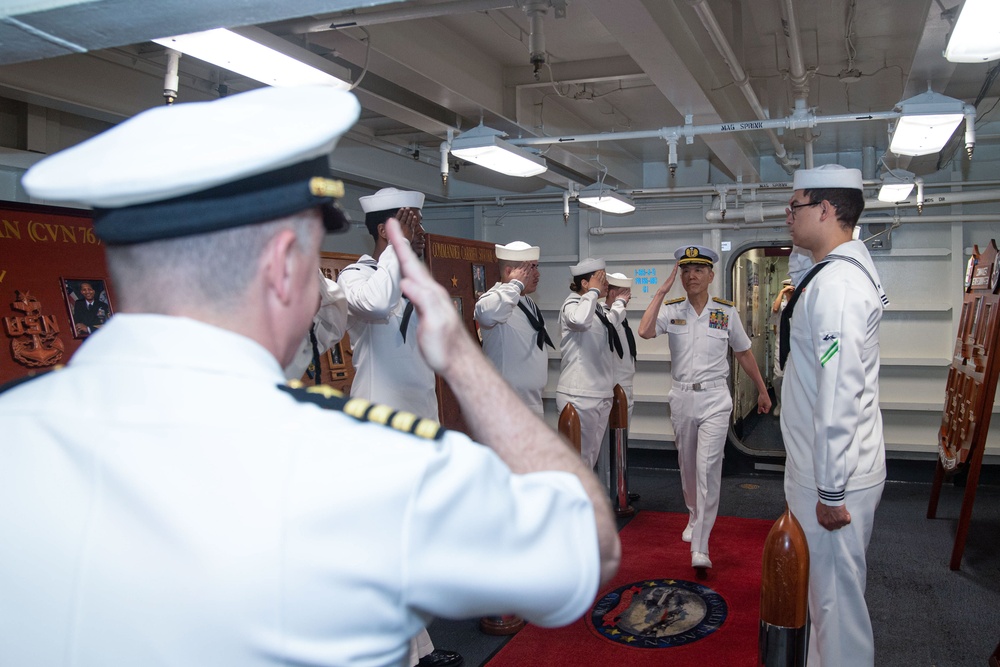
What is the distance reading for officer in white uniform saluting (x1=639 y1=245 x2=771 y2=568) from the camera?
5562mm

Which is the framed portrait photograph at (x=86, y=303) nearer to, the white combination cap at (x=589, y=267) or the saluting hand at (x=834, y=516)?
the saluting hand at (x=834, y=516)

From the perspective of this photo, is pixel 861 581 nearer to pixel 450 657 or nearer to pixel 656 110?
pixel 450 657

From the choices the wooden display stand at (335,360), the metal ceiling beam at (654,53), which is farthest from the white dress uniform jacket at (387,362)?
the wooden display stand at (335,360)

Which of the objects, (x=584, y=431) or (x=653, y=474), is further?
(x=653, y=474)

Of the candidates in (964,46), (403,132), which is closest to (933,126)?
(964,46)

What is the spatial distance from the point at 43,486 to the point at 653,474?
829 cm

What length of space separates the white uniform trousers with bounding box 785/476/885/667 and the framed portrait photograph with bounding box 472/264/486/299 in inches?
198

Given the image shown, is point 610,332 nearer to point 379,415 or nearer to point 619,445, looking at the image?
point 619,445

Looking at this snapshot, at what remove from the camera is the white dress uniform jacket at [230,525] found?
0.80 meters

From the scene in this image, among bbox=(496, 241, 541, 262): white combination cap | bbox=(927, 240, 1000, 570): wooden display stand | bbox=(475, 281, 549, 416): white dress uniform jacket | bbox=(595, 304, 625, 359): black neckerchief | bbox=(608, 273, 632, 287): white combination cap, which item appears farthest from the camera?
bbox=(608, 273, 632, 287): white combination cap

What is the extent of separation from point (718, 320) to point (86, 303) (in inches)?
166

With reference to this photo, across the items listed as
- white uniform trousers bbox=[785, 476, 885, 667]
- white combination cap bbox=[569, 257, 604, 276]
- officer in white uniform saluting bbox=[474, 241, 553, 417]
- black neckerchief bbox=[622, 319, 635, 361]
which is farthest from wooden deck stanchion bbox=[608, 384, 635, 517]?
white uniform trousers bbox=[785, 476, 885, 667]

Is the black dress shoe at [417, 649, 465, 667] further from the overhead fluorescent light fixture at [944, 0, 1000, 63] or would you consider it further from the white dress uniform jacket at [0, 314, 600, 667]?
the overhead fluorescent light fixture at [944, 0, 1000, 63]

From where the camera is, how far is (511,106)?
6070mm
